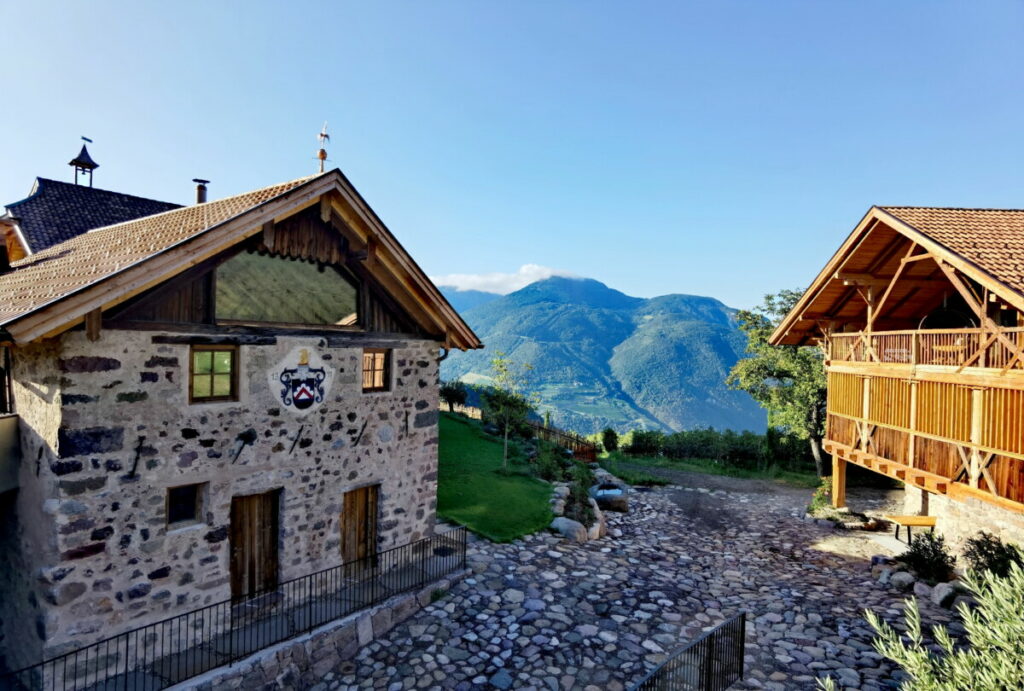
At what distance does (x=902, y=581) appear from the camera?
500 inches

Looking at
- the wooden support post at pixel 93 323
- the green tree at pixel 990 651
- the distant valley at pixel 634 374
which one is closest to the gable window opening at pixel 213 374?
the wooden support post at pixel 93 323

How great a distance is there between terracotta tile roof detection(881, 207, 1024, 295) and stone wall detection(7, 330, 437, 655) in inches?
478

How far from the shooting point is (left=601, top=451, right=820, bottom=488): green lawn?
28.6m

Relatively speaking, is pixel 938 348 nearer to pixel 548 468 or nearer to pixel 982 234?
pixel 982 234

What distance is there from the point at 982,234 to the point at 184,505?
16.6 metres

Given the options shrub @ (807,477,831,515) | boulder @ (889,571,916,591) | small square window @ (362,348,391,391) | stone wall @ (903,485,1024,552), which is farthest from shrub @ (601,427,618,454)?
small square window @ (362,348,391,391)

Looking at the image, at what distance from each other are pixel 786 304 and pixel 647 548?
742 inches

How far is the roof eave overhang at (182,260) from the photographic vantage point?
689cm

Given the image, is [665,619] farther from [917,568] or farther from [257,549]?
[257,549]

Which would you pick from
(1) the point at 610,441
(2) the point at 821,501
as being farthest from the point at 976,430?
(1) the point at 610,441

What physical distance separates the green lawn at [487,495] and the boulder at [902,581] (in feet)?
27.8

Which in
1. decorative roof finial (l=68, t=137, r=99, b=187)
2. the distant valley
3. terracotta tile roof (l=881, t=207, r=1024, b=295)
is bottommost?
the distant valley

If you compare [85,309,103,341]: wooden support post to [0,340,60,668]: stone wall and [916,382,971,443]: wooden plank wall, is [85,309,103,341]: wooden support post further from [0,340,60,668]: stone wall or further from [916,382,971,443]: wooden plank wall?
[916,382,971,443]: wooden plank wall

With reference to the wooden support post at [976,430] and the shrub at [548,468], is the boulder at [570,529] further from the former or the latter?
the wooden support post at [976,430]
